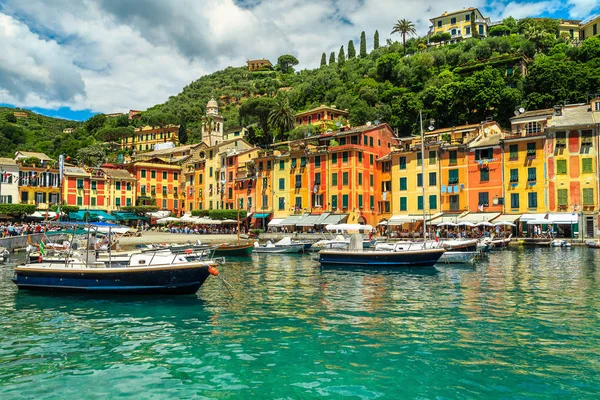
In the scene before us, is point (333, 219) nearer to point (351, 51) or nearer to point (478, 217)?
point (478, 217)

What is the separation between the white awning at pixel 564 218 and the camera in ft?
165

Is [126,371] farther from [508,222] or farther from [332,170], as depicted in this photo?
[332,170]

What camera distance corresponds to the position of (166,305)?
20203 millimetres

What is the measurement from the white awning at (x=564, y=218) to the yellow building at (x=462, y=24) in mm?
85040

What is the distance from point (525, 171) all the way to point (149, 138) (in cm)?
10274

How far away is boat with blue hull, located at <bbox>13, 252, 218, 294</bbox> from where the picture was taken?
68.7ft

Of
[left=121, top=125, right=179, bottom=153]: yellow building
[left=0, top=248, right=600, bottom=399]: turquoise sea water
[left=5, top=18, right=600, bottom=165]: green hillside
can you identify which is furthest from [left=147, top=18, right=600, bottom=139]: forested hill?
[left=0, top=248, right=600, bottom=399]: turquoise sea water

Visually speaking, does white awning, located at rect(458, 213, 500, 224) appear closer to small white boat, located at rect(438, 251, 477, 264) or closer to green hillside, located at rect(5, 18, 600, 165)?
small white boat, located at rect(438, 251, 477, 264)

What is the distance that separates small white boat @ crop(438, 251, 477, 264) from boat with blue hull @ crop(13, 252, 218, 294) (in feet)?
70.4

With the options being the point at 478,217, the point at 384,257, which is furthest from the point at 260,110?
the point at 384,257

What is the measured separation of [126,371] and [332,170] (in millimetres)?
55936

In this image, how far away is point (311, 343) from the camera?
556 inches

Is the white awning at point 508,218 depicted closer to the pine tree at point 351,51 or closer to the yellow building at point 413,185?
the yellow building at point 413,185

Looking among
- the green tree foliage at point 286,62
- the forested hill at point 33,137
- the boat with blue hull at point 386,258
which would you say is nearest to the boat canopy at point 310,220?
the boat with blue hull at point 386,258
